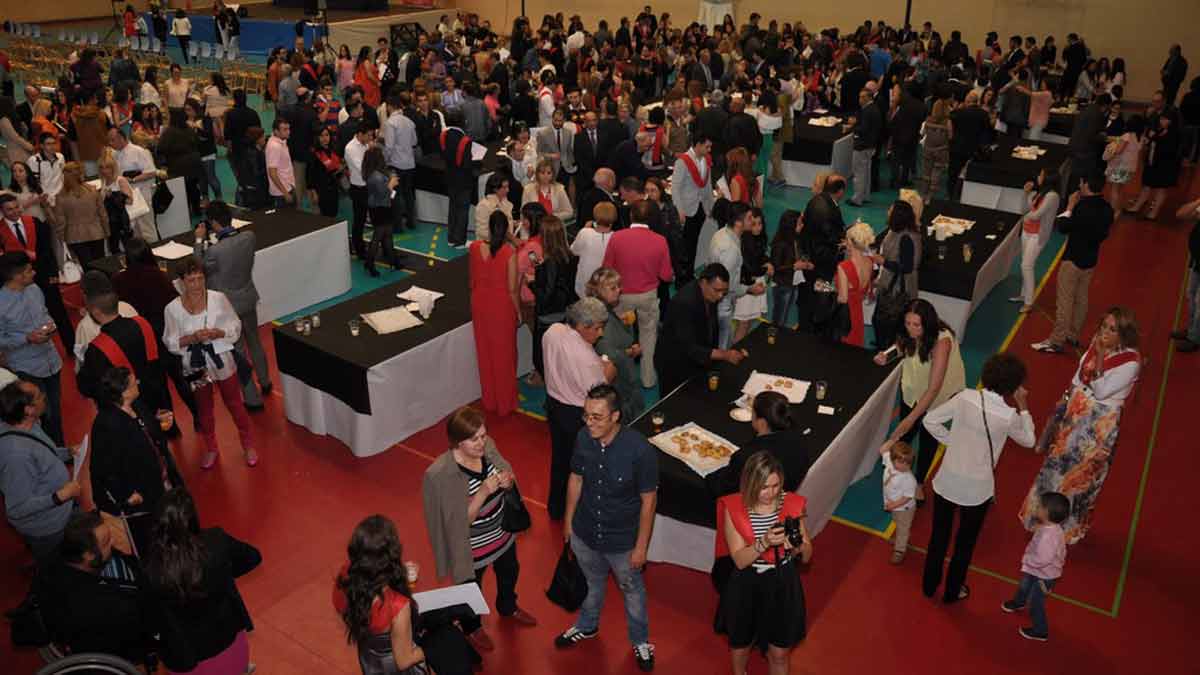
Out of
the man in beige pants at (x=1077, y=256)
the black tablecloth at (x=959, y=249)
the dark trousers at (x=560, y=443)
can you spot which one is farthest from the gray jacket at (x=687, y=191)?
the dark trousers at (x=560, y=443)

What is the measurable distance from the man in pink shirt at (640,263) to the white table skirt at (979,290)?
226 cm

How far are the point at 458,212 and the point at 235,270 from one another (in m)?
3.63

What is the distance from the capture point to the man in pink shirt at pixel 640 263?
652 centimetres

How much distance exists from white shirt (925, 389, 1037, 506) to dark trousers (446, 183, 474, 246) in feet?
20.7

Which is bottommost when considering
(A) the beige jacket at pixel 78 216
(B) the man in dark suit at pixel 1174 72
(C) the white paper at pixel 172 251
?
(C) the white paper at pixel 172 251

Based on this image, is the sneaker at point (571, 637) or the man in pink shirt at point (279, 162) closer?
the sneaker at point (571, 637)

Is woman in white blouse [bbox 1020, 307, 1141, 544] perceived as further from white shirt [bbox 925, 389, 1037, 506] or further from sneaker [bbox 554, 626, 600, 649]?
sneaker [bbox 554, 626, 600, 649]

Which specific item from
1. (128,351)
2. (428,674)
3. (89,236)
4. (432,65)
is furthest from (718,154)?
(428,674)

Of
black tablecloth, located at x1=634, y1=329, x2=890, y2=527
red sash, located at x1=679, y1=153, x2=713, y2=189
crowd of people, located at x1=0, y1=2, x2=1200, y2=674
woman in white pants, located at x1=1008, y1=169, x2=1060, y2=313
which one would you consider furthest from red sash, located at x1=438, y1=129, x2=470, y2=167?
woman in white pants, located at x1=1008, y1=169, x2=1060, y2=313

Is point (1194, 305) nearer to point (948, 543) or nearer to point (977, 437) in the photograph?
point (948, 543)

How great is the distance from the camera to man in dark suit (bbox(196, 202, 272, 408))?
6430 mm

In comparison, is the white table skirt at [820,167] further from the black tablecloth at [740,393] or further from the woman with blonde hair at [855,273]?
the black tablecloth at [740,393]

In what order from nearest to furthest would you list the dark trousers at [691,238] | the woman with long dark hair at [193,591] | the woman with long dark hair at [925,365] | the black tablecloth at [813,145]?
the woman with long dark hair at [193,591] → the woman with long dark hair at [925,365] → the dark trousers at [691,238] → the black tablecloth at [813,145]

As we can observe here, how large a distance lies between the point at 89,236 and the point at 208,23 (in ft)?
56.9
